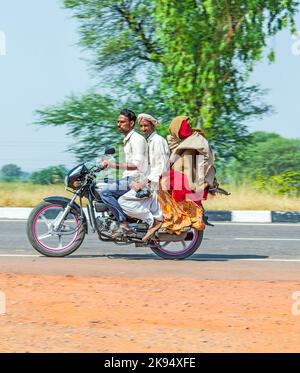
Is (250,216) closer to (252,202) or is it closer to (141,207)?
(252,202)

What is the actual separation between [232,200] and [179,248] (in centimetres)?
800

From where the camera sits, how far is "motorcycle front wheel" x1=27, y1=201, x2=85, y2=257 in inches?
422

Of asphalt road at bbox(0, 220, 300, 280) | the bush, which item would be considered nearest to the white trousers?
asphalt road at bbox(0, 220, 300, 280)

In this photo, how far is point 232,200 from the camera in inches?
746

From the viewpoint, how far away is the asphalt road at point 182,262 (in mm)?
10023

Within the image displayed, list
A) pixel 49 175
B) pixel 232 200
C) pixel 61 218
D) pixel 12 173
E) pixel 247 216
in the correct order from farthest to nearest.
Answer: pixel 12 173
pixel 49 175
pixel 232 200
pixel 247 216
pixel 61 218

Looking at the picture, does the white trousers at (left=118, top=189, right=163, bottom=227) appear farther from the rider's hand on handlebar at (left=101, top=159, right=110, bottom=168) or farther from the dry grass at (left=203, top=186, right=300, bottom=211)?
the dry grass at (left=203, top=186, right=300, bottom=211)

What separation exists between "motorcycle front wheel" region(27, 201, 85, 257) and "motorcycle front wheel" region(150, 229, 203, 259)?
0.83 meters

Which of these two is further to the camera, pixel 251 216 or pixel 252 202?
pixel 252 202

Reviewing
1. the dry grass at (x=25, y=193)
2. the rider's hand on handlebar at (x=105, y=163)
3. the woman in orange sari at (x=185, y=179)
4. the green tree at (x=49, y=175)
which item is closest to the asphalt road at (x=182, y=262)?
the woman in orange sari at (x=185, y=179)

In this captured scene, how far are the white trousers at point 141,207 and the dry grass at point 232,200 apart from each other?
692cm

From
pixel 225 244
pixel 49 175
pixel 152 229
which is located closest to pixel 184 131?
pixel 152 229
